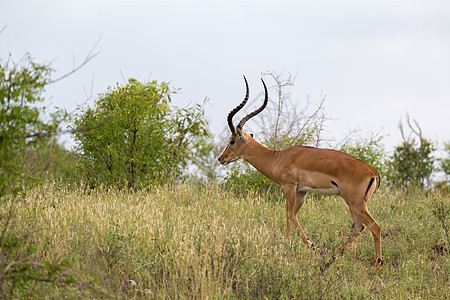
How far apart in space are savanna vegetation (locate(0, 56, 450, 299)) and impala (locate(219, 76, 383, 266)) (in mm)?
436

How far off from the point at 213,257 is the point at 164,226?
1820 mm

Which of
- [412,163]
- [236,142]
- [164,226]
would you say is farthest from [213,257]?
[412,163]

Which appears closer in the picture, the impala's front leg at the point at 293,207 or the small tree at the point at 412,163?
the impala's front leg at the point at 293,207

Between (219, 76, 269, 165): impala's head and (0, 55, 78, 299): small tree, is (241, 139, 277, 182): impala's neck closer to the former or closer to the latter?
(219, 76, 269, 165): impala's head

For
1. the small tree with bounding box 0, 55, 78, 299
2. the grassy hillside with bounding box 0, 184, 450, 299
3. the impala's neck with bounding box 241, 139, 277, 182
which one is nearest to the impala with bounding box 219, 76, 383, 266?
the impala's neck with bounding box 241, 139, 277, 182

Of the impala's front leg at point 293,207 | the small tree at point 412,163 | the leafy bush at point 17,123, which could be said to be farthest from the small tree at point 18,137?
the small tree at point 412,163

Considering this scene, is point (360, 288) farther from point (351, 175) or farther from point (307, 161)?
point (307, 161)

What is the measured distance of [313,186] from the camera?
8672 mm

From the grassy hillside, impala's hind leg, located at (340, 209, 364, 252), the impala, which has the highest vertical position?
the impala

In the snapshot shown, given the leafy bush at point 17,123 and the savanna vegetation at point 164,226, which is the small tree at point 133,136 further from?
the leafy bush at point 17,123

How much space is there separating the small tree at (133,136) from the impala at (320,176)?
8.47 feet

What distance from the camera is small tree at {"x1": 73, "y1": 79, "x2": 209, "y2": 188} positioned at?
38.2 feet

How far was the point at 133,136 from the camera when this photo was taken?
39.0 ft

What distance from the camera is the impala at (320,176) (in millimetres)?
8164
